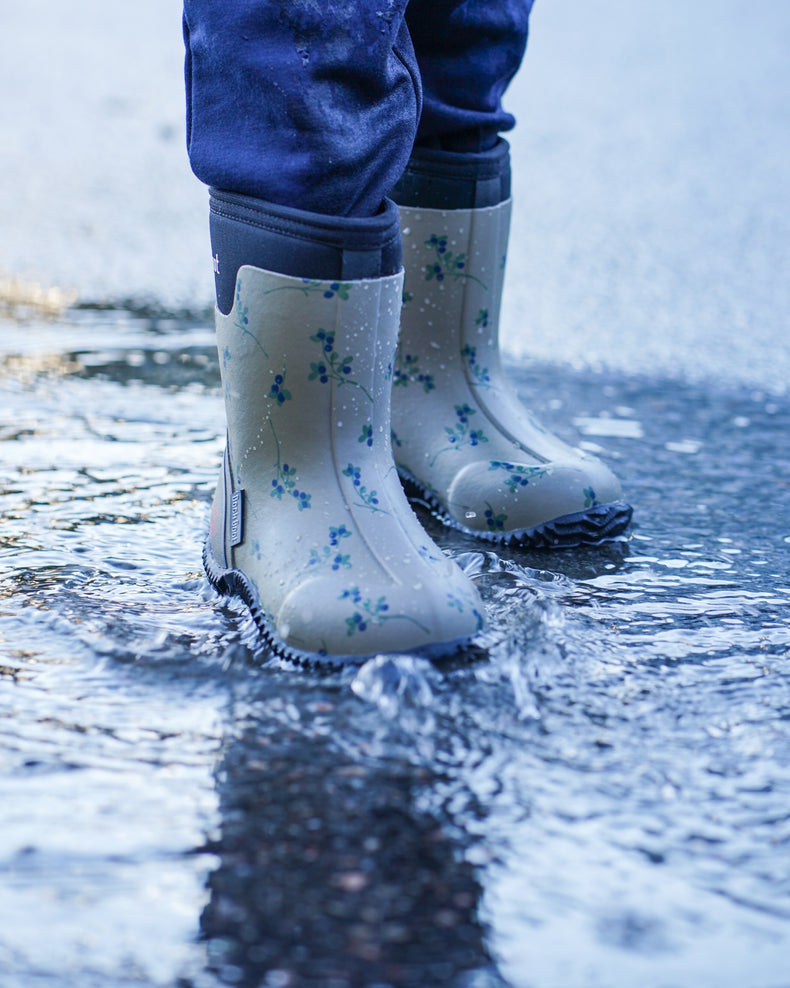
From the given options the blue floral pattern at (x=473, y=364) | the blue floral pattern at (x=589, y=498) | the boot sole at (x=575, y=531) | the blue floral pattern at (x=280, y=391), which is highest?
the blue floral pattern at (x=280, y=391)

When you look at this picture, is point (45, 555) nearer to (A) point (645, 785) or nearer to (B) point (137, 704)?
(B) point (137, 704)

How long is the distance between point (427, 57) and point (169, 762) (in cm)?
86

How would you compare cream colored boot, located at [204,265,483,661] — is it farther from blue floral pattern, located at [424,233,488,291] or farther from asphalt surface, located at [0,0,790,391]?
asphalt surface, located at [0,0,790,391]

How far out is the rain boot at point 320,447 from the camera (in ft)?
3.41

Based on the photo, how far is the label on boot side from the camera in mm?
1173

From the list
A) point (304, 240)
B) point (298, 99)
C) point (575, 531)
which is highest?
point (298, 99)

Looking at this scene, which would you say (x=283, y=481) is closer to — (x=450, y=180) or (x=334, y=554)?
(x=334, y=554)

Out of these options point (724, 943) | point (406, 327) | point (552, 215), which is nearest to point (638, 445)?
point (406, 327)

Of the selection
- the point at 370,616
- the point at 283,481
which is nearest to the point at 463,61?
the point at 283,481

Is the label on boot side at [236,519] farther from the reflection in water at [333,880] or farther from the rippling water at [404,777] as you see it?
the reflection in water at [333,880]

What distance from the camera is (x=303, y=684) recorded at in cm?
100

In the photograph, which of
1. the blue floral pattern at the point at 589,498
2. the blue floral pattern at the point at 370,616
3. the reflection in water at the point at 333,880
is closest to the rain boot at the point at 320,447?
the blue floral pattern at the point at 370,616

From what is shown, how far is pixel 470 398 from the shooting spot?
147 centimetres

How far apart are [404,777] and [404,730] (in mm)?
63
